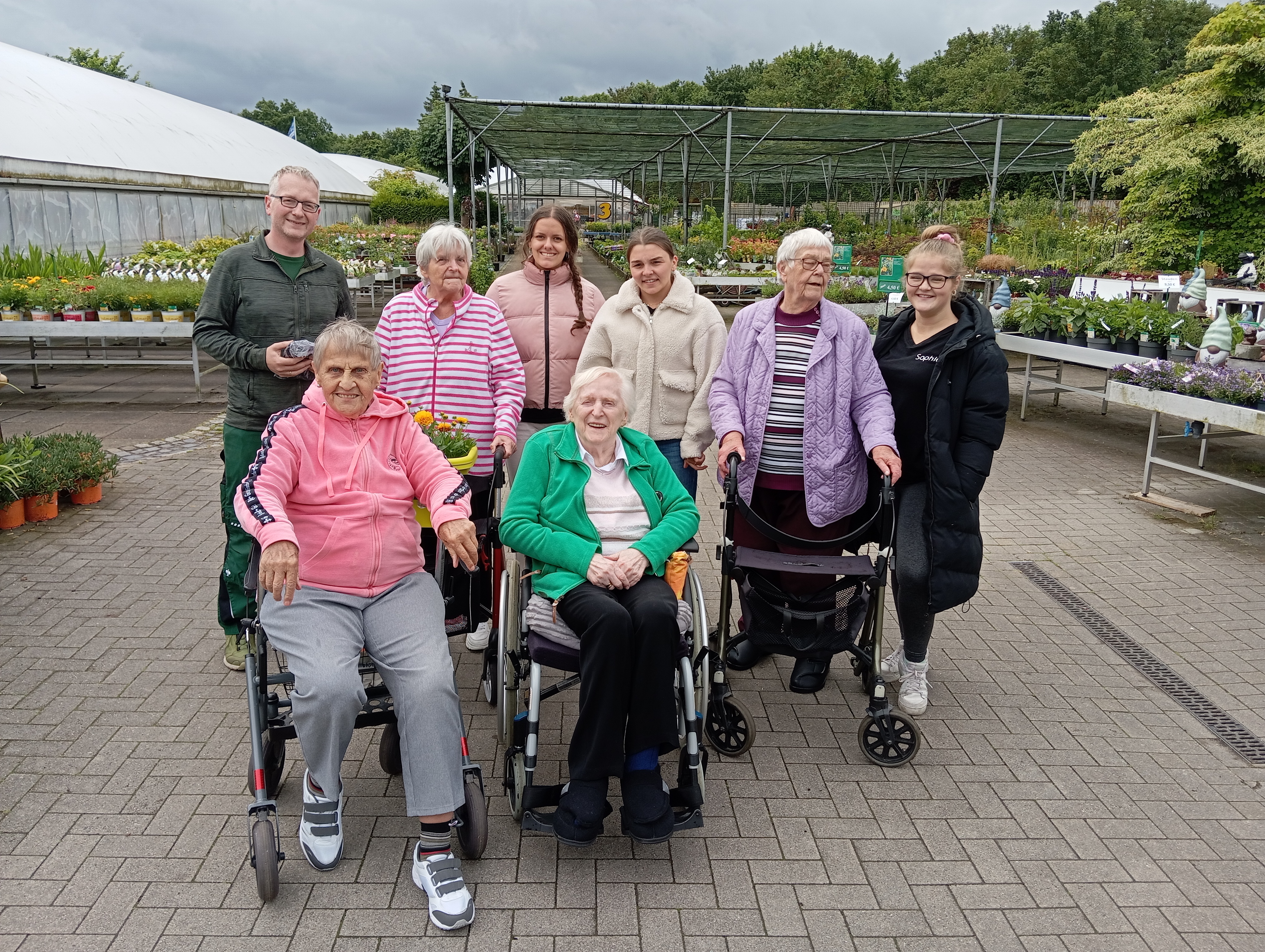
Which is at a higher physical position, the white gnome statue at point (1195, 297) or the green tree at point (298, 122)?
the green tree at point (298, 122)

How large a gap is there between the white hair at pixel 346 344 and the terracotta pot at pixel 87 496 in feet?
13.2

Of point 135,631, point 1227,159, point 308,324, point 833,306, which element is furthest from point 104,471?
point 1227,159

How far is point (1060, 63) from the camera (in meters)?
47.2

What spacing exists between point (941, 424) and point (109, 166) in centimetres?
1535

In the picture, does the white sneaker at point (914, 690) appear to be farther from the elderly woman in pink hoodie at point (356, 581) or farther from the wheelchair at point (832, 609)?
the elderly woman in pink hoodie at point (356, 581)

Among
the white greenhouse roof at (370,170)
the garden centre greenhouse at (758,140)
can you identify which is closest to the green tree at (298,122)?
the white greenhouse roof at (370,170)

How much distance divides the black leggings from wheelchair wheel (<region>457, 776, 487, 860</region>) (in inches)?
66.7

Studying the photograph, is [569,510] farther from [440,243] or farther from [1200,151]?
[1200,151]

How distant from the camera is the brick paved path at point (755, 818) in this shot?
7.95 feet

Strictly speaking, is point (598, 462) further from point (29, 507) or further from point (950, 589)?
point (29, 507)

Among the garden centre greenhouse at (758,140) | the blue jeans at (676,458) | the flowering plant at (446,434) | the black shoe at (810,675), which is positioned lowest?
the black shoe at (810,675)

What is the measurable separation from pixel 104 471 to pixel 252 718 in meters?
4.34

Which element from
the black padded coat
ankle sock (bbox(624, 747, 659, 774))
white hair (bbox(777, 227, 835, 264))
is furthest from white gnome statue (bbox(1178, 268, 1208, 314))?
ankle sock (bbox(624, 747, 659, 774))

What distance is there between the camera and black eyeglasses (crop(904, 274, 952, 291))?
326cm
